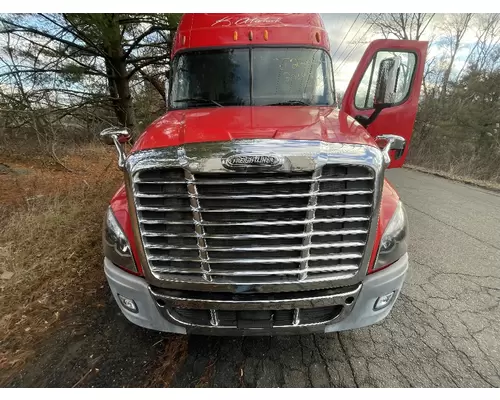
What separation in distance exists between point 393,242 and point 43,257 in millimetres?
3861

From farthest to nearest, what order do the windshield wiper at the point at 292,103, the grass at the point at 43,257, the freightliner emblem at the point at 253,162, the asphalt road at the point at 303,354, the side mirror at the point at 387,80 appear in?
the windshield wiper at the point at 292,103
the side mirror at the point at 387,80
the grass at the point at 43,257
the asphalt road at the point at 303,354
the freightliner emblem at the point at 253,162

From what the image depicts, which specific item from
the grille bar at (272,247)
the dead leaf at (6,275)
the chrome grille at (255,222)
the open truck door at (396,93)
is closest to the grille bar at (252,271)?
the chrome grille at (255,222)

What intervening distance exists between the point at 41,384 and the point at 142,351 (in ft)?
2.28

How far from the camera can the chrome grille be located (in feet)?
6.26

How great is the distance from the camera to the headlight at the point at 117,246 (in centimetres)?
213

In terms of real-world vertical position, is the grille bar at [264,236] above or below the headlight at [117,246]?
above

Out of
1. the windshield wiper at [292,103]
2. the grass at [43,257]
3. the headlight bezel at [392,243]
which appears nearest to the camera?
the headlight bezel at [392,243]

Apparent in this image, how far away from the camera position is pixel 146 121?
12695 mm

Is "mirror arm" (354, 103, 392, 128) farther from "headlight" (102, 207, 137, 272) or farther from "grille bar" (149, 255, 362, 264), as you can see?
"headlight" (102, 207, 137, 272)

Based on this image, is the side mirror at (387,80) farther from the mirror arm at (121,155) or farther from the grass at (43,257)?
the grass at (43,257)

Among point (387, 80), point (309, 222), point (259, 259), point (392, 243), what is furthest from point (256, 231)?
point (387, 80)

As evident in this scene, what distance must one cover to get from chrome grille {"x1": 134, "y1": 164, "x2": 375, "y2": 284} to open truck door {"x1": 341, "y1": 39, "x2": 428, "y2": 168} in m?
1.83

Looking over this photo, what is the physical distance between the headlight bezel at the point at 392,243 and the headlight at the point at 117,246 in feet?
5.61

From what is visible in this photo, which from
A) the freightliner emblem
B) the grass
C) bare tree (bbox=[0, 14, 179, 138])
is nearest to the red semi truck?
the freightliner emblem
